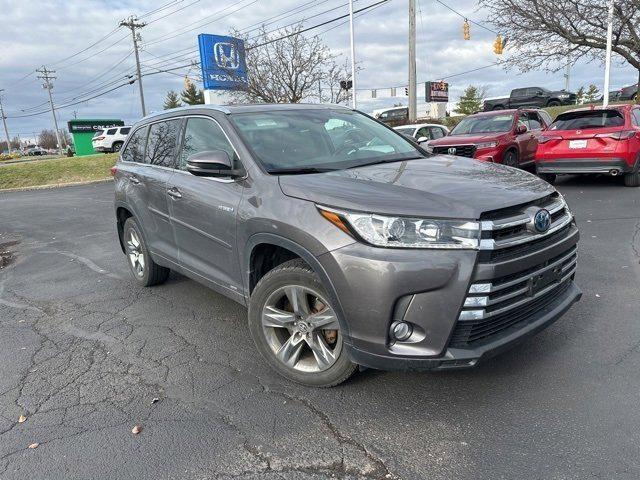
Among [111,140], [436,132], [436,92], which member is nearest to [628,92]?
[436,92]

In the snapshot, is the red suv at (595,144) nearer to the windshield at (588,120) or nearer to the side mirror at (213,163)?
the windshield at (588,120)

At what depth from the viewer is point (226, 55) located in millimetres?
25453

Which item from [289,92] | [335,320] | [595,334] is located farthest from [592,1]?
[335,320]

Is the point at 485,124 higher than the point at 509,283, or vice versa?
the point at 485,124

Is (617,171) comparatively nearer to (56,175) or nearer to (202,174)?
(202,174)

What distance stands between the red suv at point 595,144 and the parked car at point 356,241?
696 centimetres

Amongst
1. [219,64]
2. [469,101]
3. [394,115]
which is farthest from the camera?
[469,101]

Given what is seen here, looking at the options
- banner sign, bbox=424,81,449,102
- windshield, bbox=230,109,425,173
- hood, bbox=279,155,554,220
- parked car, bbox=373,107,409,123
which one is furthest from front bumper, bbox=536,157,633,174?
parked car, bbox=373,107,409,123

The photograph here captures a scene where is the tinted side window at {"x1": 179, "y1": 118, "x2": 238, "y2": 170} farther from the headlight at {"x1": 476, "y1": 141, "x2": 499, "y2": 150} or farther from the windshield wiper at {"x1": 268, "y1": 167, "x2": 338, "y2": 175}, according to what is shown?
the headlight at {"x1": 476, "y1": 141, "x2": 499, "y2": 150}

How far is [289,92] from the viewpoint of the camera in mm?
24266

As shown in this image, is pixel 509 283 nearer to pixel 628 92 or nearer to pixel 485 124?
pixel 485 124

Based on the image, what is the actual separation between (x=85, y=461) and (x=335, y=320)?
152 centimetres

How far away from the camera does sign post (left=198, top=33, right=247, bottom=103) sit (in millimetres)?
25125

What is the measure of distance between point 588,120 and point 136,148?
8.84 metres
